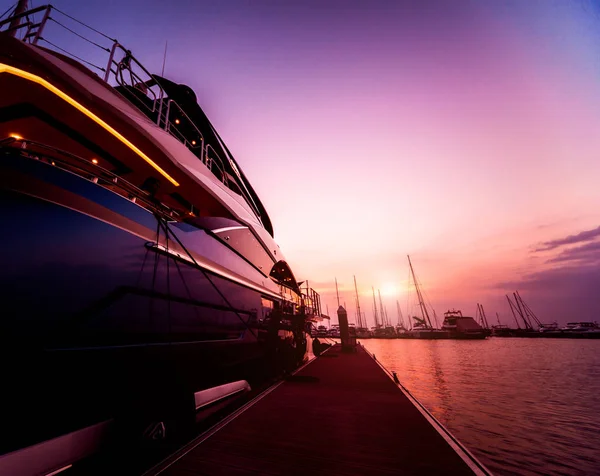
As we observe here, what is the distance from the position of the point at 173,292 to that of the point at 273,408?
3.02 metres

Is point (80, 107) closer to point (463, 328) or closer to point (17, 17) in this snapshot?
point (17, 17)

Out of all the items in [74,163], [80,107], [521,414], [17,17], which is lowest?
[521,414]

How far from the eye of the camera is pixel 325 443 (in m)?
3.20

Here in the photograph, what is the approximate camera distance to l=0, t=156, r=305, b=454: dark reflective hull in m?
1.86

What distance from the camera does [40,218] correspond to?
6.71 feet

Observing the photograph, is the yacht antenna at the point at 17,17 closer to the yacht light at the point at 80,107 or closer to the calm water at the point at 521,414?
the yacht light at the point at 80,107

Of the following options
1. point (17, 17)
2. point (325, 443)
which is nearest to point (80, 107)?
point (17, 17)

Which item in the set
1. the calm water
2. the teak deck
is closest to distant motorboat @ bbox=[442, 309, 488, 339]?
the calm water

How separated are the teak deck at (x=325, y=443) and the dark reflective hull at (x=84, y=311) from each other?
643mm

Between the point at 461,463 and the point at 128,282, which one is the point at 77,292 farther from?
the point at 461,463

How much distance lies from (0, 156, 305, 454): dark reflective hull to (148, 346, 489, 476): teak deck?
64 cm

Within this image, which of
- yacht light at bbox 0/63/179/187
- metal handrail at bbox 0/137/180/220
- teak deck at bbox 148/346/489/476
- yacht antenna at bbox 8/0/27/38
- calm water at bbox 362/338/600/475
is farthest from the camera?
calm water at bbox 362/338/600/475

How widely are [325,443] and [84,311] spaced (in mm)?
3153

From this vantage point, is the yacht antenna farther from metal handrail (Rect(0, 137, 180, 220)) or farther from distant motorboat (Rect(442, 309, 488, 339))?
distant motorboat (Rect(442, 309, 488, 339))
